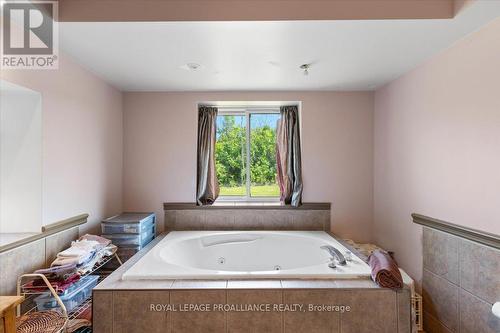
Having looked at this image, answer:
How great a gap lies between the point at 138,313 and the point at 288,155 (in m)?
2.03

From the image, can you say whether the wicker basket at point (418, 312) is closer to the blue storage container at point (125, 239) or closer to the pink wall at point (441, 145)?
the pink wall at point (441, 145)

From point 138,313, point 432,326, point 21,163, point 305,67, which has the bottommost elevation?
point 432,326

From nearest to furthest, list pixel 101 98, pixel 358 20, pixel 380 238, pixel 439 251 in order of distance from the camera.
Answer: pixel 358 20 < pixel 439 251 < pixel 101 98 < pixel 380 238

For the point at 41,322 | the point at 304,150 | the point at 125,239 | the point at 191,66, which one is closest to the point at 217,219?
the point at 125,239

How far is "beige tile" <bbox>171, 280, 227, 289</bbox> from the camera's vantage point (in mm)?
1564

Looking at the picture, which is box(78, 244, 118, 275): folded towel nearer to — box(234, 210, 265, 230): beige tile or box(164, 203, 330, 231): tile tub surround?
box(164, 203, 330, 231): tile tub surround

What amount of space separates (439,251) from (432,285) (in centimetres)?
28

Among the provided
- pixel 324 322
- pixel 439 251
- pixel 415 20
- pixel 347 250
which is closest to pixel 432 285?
pixel 439 251

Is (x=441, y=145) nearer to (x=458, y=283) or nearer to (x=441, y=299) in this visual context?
(x=458, y=283)

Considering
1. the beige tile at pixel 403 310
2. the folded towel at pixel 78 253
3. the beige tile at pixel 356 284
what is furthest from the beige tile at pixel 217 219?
the beige tile at pixel 403 310

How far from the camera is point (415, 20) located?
149cm

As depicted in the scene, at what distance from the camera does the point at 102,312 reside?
152 centimetres

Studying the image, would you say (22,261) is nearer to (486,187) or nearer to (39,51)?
(39,51)

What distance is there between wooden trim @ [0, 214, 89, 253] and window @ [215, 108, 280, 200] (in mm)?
1432
